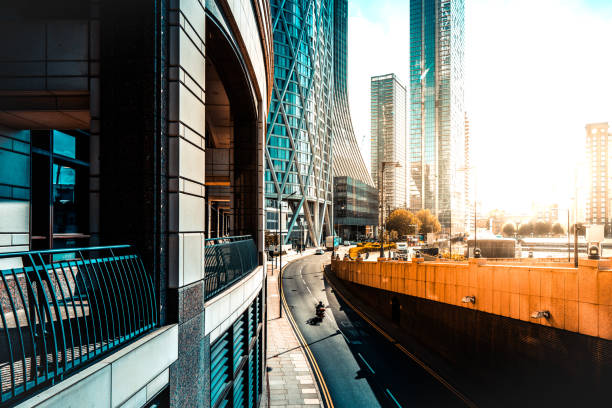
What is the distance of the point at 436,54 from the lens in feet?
511

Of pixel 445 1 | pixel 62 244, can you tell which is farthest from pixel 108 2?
pixel 445 1

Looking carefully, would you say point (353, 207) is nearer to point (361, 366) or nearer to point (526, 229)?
point (526, 229)

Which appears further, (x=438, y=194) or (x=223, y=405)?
(x=438, y=194)

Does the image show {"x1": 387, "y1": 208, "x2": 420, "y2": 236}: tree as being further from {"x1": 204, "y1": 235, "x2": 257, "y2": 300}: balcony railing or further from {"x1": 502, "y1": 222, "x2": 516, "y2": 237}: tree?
{"x1": 204, "y1": 235, "x2": 257, "y2": 300}: balcony railing

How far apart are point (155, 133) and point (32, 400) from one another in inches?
136

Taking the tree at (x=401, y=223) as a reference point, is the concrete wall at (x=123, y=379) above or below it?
above

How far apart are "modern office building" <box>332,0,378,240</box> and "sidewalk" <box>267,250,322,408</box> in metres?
85.4

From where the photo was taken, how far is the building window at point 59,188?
7.58 metres

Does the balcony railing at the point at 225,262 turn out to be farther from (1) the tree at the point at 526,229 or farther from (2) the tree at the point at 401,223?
(1) the tree at the point at 526,229

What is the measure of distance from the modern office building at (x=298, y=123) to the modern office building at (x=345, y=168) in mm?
13284

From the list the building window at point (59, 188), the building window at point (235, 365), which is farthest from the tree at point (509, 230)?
the building window at point (59, 188)

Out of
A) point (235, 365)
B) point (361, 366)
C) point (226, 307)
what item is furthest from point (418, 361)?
point (226, 307)

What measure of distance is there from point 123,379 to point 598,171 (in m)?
190

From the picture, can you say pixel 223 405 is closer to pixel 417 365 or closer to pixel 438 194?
pixel 417 365
